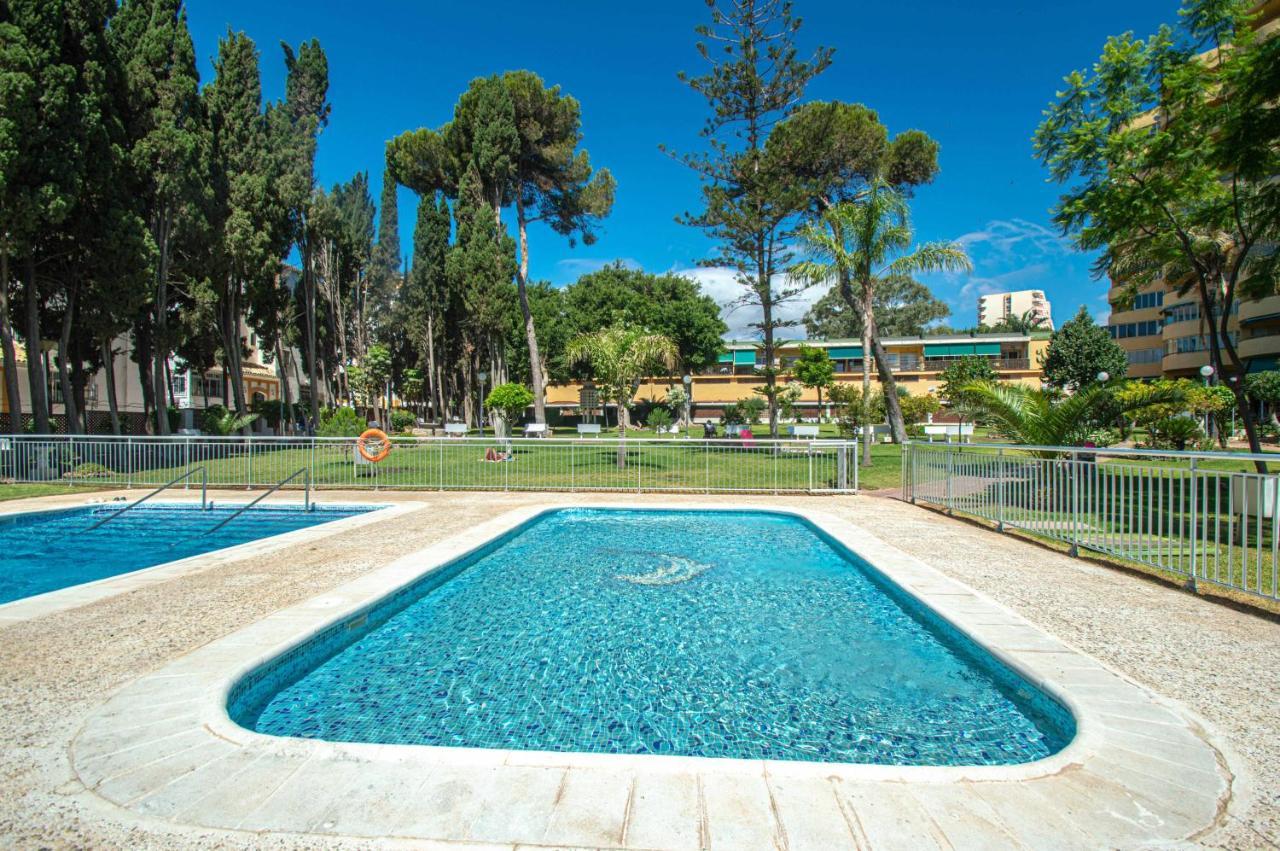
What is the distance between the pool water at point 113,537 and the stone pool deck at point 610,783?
11.7 ft

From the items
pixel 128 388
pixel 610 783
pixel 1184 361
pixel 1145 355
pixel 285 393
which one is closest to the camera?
pixel 610 783

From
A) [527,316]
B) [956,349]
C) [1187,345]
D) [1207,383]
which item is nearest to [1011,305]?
[956,349]

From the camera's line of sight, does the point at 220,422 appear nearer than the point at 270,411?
Yes

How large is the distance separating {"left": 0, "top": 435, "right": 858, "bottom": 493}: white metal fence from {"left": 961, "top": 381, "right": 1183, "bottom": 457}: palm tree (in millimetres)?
2491

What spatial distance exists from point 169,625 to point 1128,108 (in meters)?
15.7

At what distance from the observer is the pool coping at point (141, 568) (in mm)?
4664

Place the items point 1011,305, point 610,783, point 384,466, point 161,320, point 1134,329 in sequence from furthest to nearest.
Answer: point 1011,305 < point 1134,329 < point 161,320 < point 384,466 < point 610,783

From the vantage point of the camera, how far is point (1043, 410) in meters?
10.8

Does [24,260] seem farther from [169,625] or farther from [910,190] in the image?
[910,190]

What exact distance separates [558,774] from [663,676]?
180 cm

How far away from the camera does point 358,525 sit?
27.7 feet

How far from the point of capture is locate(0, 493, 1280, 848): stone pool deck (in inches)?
79.7

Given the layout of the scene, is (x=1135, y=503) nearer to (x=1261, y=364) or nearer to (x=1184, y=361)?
(x=1261, y=364)

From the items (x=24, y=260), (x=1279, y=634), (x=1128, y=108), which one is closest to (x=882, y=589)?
(x=1279, y=634)
